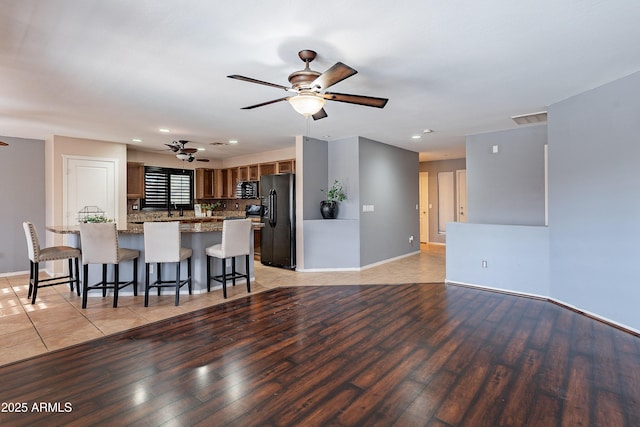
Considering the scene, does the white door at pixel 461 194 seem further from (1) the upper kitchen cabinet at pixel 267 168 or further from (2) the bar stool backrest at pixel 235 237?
(2) the bar stool backrest at pixel 235 237

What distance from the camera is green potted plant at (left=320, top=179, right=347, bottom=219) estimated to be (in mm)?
6164

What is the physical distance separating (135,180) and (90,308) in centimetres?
391

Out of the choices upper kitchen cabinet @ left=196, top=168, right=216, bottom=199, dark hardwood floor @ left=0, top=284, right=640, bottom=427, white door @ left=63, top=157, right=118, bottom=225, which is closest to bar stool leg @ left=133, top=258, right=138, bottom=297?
dark hardwood floor @ left=0, top=284, right=640, bottom=427

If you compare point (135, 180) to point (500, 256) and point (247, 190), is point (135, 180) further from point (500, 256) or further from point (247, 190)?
point (500, 256)

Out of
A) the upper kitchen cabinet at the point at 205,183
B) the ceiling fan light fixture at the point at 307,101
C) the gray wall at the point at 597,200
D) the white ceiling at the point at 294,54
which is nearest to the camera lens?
the white ceiling at the point at 294,54

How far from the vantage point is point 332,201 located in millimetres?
6285

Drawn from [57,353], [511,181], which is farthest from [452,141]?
[57,353]

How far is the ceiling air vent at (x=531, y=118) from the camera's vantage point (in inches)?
179

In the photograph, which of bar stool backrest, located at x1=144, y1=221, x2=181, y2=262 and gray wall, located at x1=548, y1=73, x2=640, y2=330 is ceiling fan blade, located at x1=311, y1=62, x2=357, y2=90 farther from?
gray wall, located at x1=548, y1=73, x2=640, y2=330

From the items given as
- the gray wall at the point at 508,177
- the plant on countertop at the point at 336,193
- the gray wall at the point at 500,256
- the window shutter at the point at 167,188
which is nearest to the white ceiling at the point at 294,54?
the gray wall at the point at 508,177

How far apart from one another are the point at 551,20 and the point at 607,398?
2.57 m

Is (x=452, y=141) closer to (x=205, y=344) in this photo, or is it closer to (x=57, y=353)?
(x=205, y=344)

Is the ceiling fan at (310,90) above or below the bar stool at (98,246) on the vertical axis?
above

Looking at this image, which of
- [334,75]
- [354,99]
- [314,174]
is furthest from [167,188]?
[334,75]
